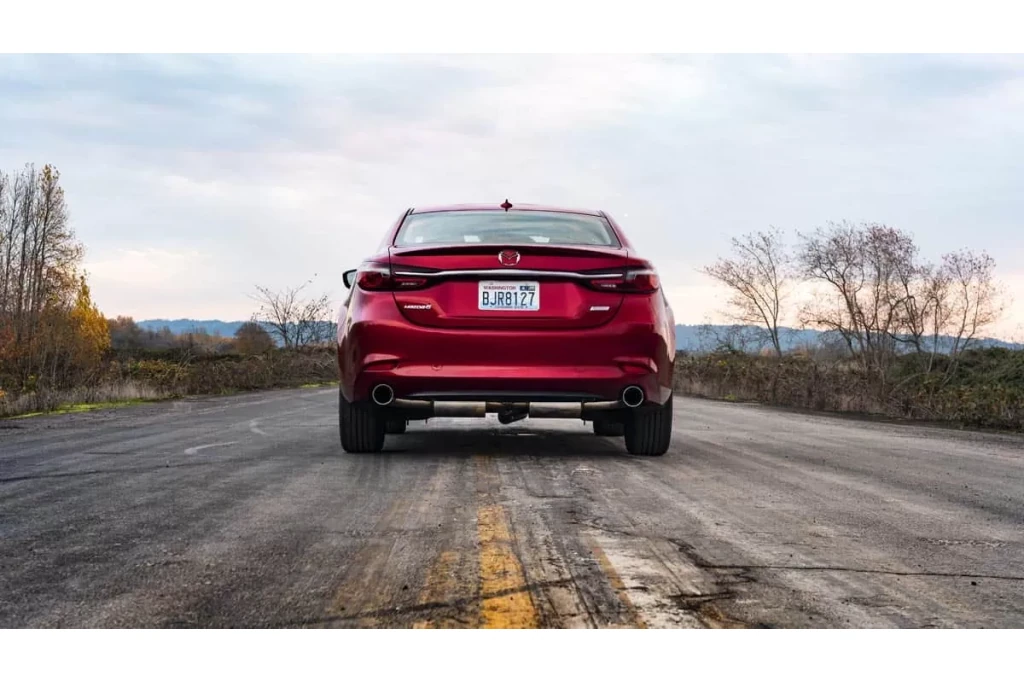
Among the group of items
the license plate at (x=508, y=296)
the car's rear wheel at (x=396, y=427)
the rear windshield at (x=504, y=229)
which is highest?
the rear windshield at (x=504, y=229)

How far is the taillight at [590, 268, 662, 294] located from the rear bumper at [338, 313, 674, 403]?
260 millimetres

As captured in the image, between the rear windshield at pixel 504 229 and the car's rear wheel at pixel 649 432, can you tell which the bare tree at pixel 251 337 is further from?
the car's rear wheel at pixel 649 432

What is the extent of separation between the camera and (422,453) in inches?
295

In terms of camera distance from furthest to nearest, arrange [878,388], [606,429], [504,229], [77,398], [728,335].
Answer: [728,335] < [878,388] < [77,398] < [606,429] < [504,229]

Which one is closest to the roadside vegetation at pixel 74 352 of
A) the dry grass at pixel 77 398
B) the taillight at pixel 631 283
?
the dry grass at pixel 77 398

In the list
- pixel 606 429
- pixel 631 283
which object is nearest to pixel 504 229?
pixel 631 283

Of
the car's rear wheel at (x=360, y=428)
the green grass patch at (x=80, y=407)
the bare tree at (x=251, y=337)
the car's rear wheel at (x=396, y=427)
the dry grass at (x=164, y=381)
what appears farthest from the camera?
the bare tree at (x=251, y=337)

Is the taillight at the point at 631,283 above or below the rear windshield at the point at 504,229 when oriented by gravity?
below

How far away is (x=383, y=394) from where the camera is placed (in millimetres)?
6641

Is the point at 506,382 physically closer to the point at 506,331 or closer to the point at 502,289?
the point at 506,331

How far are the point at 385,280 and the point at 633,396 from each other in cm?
195

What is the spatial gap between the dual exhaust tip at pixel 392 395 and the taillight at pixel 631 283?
691 millimetres

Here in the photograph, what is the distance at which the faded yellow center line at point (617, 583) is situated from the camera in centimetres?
276

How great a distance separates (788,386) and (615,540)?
19.6m
